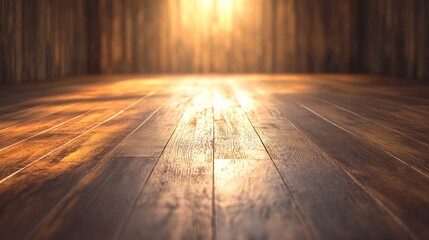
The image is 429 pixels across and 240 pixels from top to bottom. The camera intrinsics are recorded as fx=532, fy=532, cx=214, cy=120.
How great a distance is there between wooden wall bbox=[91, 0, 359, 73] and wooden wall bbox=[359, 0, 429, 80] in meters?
0.37

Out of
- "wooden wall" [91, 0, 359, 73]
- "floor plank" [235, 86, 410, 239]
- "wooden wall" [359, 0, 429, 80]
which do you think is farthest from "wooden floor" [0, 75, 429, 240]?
"wooden wall" [91, 0, 359, 73]

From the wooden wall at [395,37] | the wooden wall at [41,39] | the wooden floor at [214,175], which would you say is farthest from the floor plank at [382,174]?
the wooden wall at [395,37]

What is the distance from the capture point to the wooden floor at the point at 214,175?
33.3 inches

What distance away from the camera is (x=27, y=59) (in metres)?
5.07

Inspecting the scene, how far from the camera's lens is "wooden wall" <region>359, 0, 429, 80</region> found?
5.30 m

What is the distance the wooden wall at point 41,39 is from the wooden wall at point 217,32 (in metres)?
0.48

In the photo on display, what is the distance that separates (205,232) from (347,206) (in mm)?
288

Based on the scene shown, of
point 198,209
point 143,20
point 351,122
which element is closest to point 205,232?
point 198,209

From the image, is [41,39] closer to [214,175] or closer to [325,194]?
[214,175]

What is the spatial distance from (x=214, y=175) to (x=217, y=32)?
6.06 meters

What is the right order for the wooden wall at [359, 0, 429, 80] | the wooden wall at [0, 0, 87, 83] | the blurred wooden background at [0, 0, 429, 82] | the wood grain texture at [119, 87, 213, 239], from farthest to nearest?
1. the blurred wooden background at [0, 0, 429, 82]
2. the wooden wall at [359, 0, 429, 80]
3. the wooden wall at [0, 0, 87, 83]
4. the wood grain texture at [119, 87, 213, 239]

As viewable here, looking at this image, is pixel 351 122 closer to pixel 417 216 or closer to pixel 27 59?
pixel 417 216

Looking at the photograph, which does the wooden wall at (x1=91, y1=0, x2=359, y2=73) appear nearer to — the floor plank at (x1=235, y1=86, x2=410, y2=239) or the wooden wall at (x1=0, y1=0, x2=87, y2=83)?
the wooden wall at (x1=0, y1=0, x2=87, y2=83)

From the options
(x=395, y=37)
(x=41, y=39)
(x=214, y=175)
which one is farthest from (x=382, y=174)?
(x=395, y=37)
